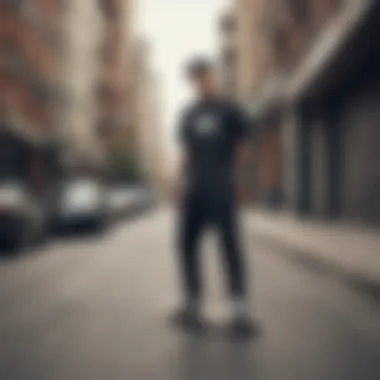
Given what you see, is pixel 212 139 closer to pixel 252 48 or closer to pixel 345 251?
pixel 345 251

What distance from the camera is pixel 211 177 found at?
6.34 m

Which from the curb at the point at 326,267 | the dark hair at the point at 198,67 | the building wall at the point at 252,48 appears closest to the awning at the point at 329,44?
the curb at the point at 326,267

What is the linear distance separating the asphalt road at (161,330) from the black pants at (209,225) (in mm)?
425

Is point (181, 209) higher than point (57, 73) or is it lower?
lower

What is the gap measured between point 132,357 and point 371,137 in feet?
61.9

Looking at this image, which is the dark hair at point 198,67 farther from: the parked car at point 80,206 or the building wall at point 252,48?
the building wall at point 252,48

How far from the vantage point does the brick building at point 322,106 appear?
2167cm

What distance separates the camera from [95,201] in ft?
76.1

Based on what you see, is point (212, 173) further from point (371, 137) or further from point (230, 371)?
point (371, 137)

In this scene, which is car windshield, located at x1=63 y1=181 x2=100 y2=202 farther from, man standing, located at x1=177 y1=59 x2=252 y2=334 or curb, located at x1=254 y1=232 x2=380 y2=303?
man standing, located at x1=177 y1=59 x2=252 y2=334

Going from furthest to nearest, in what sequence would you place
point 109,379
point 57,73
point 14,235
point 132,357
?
point 57,73
point 14,235
point 132,357
point 109,379

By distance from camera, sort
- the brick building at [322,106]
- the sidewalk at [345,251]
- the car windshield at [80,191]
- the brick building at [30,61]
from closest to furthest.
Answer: the sidewalk at [345,251]
the brick building at [322,106]
the car windshield at [80,191]
the brick building at [30,61]

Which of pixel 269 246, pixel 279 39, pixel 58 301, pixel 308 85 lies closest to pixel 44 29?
pixel 279 39

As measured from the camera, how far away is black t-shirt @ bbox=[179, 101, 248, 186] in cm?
636
